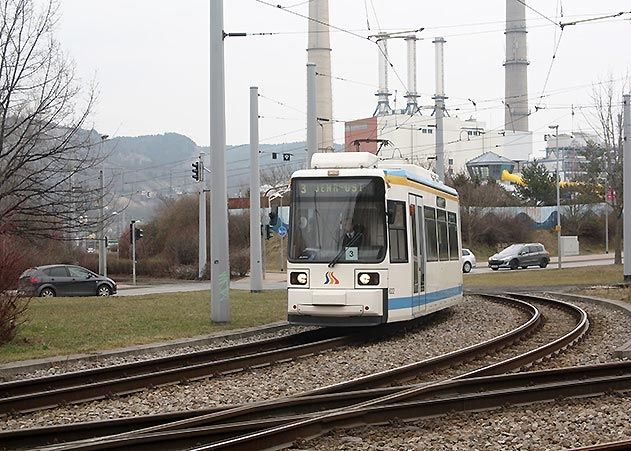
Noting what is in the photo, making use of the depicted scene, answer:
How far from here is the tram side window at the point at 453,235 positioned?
2303 centimetres

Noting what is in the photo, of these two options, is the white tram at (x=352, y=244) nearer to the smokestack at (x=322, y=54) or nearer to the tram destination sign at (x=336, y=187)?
the tram destination sign at (x=336, y=187)

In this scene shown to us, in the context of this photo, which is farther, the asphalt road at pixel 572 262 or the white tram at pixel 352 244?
the asphalt road at pixel 572 262

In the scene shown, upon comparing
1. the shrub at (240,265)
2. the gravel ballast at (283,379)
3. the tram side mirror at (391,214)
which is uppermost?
the tram side mirror at (391,214)

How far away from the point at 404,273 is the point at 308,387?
5.85 m

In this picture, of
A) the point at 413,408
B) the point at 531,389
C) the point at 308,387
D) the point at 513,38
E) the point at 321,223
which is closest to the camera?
the point at 413,408

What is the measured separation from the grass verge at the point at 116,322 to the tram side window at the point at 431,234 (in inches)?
153

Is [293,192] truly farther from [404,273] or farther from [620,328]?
[620,328]

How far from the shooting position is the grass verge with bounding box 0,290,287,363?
54.9 ft

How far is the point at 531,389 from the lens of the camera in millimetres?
10836

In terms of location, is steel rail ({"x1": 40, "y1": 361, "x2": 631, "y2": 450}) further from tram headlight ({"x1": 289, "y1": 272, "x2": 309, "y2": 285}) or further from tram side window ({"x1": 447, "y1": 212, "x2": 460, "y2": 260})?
tram side window ({"x1": 447, "y1": 212, "x2": 460, "y2": 260})

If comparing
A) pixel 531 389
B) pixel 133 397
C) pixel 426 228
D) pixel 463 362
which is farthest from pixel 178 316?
pixel 531 389

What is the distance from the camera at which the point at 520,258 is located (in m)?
61.8

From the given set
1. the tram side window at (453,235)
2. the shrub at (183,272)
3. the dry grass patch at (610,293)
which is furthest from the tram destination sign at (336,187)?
the shrub at (183,272)

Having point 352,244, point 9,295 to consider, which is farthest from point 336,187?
point 9,295
